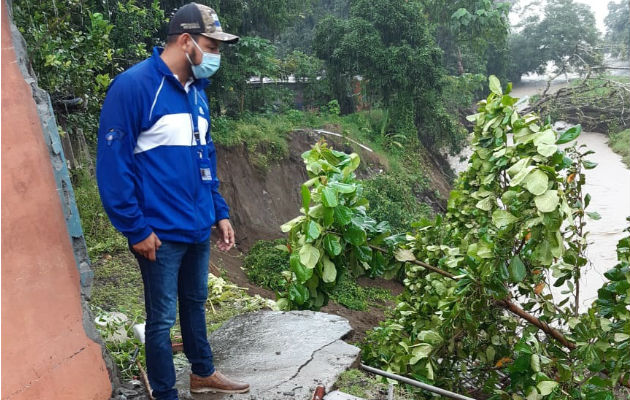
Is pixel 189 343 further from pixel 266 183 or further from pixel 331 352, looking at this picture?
pixel 266 183

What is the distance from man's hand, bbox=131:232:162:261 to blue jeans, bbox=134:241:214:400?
51 millimetres

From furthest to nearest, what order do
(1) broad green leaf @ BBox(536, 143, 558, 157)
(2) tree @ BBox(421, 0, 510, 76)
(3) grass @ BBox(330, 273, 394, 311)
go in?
(2) tree @ BBox(421, 0, 510, 76) → (3) grass @ BBox(330, 273, 394, 311) → (1) broad green leaf @ BBox(536, 143, 558, 157)

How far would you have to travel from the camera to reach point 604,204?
57.7 feet

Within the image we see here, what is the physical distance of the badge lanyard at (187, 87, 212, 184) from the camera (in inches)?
100.0

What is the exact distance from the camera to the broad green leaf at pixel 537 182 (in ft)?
8.25

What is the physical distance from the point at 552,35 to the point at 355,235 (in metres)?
28.0

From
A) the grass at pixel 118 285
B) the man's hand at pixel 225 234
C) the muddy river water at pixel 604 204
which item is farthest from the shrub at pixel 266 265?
the man's hand at pixel 225 234

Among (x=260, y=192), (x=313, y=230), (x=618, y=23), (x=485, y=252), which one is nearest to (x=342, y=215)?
(x=313, y=230)

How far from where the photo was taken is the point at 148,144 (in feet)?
7.91

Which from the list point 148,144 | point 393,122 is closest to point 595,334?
point 148,144

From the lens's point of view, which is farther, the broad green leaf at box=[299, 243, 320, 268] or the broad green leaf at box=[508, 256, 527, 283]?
the broad green leaf at box=[299, 243, 320, 268]

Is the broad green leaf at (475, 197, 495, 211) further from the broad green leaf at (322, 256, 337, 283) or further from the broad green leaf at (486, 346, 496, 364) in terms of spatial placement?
the broad green leaf at (322, 256, 337, 283)

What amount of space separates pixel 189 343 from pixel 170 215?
2.26 ft

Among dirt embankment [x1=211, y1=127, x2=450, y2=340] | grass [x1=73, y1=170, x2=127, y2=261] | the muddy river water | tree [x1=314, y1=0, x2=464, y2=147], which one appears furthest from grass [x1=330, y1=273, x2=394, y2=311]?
tree [x1=314, y1=0, x2=464, y2=147]
